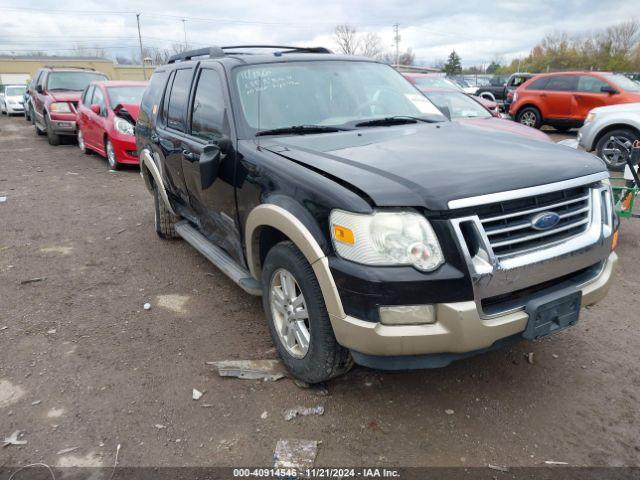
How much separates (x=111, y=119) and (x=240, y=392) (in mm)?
7950

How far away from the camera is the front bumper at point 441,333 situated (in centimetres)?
230

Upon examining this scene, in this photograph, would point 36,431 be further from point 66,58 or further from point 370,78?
point 66,58

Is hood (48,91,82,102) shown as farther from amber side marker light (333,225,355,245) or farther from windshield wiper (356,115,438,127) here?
amber side marker light (333,225,355,245)

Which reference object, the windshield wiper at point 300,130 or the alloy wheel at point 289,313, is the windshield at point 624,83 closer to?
the windshield wiper at point 300,130

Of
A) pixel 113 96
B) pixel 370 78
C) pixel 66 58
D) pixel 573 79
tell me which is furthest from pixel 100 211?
pixel 66 58

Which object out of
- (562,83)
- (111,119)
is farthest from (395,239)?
(562,83)

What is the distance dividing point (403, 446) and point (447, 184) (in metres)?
1.36

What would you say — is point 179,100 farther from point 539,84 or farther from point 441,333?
point 539,84

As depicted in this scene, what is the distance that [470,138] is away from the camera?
3260 mm

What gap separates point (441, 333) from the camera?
232 centimetres

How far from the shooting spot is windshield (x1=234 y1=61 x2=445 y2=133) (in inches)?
138

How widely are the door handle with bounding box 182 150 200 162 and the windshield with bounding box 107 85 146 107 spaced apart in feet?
21.5

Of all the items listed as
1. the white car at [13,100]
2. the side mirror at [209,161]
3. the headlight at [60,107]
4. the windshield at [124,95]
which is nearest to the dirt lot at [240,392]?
the side mirror at [209,161]

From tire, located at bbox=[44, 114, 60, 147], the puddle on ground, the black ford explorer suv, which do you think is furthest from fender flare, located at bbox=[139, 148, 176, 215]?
tire, located at bbox=[44, 114, 60, 147]
